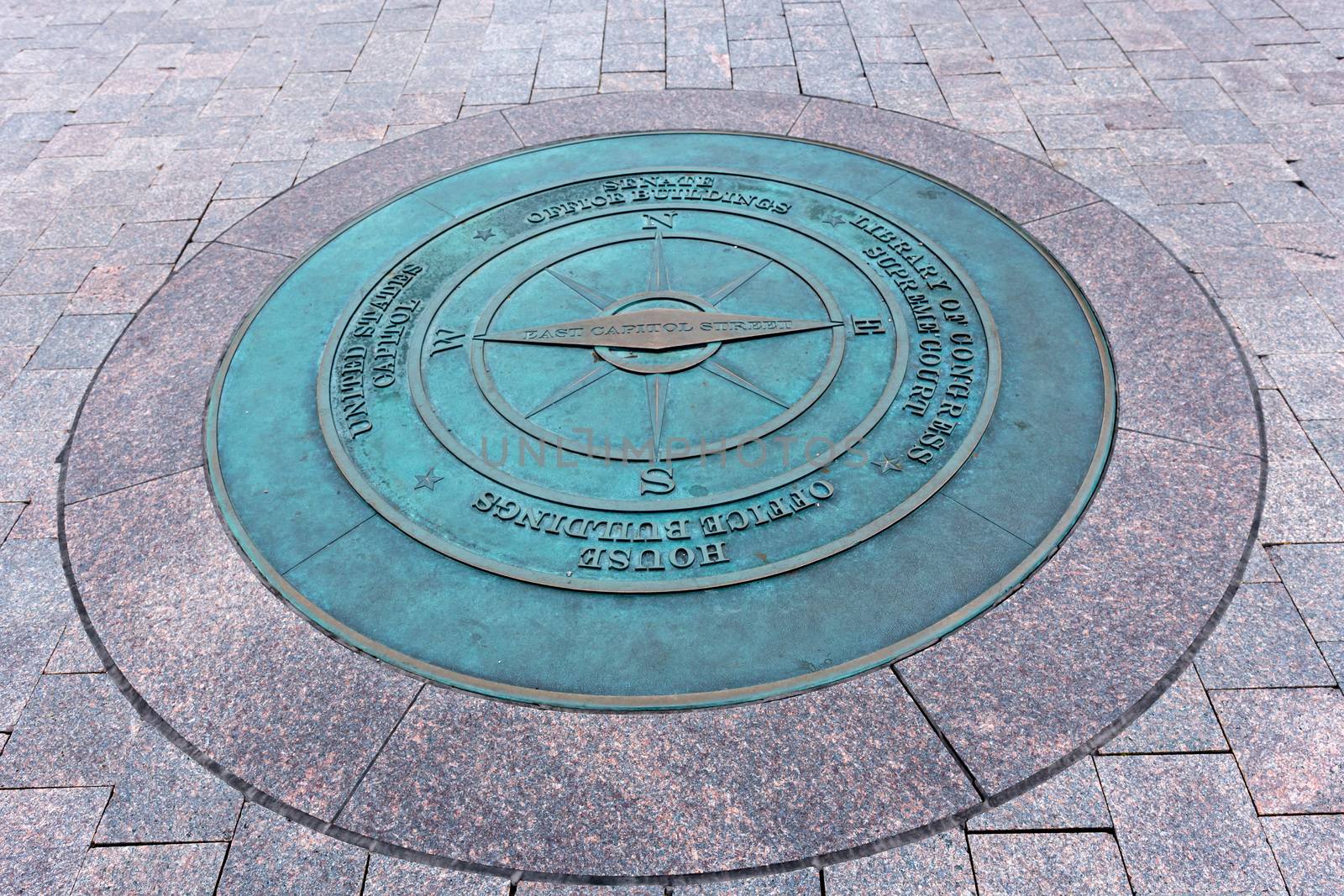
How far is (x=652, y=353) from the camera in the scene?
189 inches

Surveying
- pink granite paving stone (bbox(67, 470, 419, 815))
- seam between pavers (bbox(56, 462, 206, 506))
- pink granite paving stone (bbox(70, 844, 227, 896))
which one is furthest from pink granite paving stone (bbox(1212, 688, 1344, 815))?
seam between pavers (bbox(56, 462, 206, 506))

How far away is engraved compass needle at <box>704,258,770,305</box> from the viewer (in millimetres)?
5055

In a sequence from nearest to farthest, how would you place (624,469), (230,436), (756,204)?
(624,469)
(230,436)
(756,204)

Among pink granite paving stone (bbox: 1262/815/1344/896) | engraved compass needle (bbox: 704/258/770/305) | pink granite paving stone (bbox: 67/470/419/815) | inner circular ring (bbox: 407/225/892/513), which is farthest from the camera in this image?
engraved compass needle (bbox: 704/258/770/305)

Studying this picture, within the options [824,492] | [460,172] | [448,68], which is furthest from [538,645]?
[448,68]

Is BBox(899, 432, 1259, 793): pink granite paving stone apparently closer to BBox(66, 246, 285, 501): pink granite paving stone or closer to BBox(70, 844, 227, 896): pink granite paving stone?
BBox(70, 844, 227, 896): pink granite paving stone

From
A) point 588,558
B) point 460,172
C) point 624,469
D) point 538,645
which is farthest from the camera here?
point 460,172

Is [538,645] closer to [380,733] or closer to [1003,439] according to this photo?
[380,733]

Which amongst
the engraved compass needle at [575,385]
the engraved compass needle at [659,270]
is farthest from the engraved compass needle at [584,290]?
the engraved compass needle at [575,385]

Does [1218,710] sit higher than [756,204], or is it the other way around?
[756,204]

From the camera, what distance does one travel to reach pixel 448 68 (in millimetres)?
7434

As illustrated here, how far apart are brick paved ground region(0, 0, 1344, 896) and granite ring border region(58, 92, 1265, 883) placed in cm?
10

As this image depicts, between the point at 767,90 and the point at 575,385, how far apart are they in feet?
11.3

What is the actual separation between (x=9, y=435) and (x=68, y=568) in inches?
43.4
